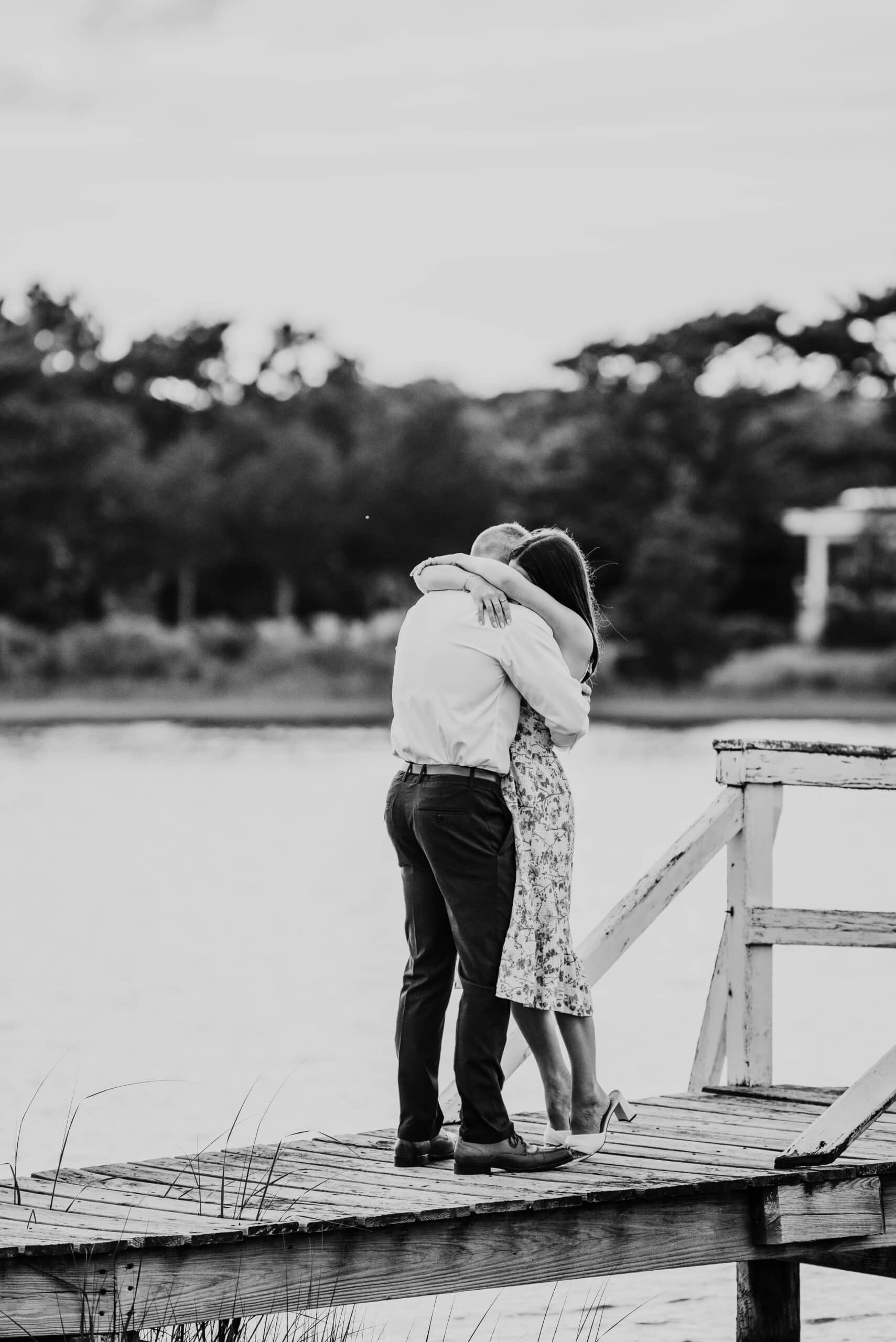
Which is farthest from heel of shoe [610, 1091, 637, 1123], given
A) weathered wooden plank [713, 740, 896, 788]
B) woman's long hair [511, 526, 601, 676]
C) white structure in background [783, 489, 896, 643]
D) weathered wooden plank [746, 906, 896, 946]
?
white structure in background [783, 489, 896, 643]

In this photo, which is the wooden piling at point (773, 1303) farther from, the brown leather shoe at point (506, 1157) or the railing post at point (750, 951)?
the brown leather shoe at point (506, 1157)

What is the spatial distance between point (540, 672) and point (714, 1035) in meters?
2.00

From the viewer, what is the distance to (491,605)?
520 cm

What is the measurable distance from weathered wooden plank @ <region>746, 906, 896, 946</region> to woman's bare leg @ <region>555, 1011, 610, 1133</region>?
114 cm

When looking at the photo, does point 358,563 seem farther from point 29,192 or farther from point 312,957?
point 312,957

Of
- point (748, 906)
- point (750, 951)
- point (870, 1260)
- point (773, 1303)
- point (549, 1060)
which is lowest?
point (773, 1303)

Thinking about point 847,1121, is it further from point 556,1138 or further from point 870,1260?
point 870,1260

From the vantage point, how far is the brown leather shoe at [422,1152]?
18.1ft

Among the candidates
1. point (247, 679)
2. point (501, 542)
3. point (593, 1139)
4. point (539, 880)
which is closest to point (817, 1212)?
point (593, 1139)

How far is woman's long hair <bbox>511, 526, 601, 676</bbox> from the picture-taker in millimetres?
5285

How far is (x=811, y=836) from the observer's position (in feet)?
95.0

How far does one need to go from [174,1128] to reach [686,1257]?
20.2 feet

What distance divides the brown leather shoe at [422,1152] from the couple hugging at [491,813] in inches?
6.1

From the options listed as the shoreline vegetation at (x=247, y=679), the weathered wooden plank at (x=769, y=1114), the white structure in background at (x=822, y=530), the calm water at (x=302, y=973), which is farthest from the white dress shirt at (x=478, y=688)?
the white structure in background at (x=822, y=530)
